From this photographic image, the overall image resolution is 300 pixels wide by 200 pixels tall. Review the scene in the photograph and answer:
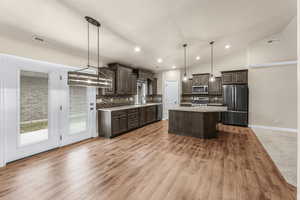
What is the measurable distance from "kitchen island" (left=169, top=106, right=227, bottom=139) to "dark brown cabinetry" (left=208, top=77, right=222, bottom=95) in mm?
2282

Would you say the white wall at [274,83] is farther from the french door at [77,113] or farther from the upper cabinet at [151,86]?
the french door at [77,113]

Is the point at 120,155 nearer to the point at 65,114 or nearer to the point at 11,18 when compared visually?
A: the point at 65,114

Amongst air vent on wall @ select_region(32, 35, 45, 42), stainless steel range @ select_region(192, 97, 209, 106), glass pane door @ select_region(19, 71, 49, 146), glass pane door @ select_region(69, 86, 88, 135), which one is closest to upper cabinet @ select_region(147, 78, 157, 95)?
stainless steel range @ select_region(192, 97, 209, 106)

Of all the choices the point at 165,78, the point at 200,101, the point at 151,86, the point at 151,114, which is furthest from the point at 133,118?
the point at 200,101

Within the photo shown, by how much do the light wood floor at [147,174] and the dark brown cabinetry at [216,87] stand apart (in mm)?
3348

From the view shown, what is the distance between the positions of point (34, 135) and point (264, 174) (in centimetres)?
479

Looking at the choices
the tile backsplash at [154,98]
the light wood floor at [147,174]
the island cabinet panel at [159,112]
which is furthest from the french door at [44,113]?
the tile backsplash at [154,98]

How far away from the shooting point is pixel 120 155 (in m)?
3.09

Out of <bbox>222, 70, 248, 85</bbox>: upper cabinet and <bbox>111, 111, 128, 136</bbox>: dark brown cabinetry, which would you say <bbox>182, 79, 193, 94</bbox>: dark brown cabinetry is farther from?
<bbox>111, 111, 128, 136</bbox>: dark brown cabinetry

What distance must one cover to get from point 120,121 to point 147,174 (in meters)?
2.55

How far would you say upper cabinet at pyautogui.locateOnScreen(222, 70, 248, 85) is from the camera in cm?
577

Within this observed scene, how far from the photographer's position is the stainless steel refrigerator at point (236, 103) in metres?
5.66

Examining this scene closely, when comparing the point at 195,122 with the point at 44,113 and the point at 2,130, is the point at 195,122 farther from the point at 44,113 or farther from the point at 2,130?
the point at 2,130

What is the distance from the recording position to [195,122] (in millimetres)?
4383
